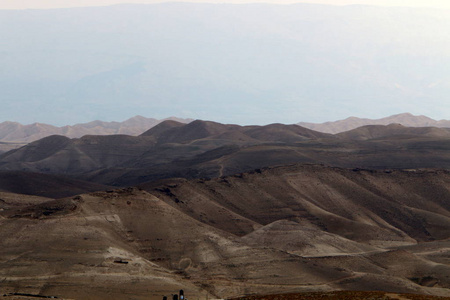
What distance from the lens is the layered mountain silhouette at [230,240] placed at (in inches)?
1967

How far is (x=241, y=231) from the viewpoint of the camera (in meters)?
72.1

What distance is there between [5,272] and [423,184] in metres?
60.3

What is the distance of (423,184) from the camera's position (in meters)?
90.2

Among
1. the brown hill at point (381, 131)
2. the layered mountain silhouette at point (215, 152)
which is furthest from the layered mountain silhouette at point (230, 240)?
the brown hill at point (381, 131)

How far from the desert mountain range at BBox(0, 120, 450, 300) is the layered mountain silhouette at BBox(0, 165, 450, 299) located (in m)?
0.16

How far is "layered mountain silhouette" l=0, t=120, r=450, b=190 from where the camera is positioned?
121 metres

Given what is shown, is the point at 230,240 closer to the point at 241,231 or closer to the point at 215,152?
the point at 241,231

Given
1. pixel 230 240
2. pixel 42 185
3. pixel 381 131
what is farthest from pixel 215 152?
pixel 230 240

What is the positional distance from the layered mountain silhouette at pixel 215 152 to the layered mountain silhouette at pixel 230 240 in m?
32.9

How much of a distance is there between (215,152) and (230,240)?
7877cm

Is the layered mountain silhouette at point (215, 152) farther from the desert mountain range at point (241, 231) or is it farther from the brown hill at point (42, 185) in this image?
the brown hill at point (42, 185)

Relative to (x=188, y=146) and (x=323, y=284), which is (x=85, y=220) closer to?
(x=323, y=284)

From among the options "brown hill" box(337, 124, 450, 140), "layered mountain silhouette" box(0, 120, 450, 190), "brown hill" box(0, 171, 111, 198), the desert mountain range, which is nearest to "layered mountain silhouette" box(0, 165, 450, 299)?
the desert mountain range

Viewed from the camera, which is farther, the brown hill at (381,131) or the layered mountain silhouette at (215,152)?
the brown hill at (381,131)
